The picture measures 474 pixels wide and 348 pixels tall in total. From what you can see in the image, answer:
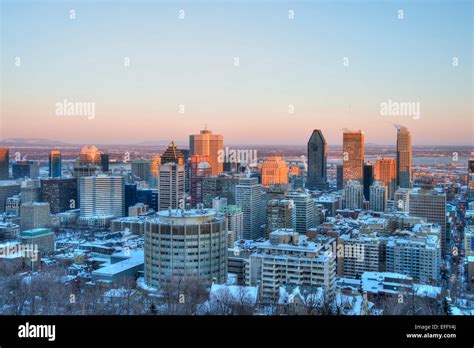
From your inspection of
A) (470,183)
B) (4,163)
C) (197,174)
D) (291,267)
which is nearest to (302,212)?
(470,183)

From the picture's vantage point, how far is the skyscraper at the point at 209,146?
20.7 metres

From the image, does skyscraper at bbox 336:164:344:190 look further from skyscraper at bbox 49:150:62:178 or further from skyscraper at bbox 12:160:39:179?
skyscraper at bbox 12:160:39:179

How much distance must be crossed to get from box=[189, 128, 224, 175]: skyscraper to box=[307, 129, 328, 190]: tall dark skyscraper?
5.19 metres

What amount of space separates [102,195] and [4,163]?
346 cm

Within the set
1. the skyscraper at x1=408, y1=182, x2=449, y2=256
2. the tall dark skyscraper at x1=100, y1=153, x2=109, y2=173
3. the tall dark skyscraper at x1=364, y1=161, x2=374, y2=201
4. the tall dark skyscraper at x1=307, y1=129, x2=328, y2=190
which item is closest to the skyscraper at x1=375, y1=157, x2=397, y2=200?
the tall dark skyscraper at x1=364, y1=161, x2=374, y2=201

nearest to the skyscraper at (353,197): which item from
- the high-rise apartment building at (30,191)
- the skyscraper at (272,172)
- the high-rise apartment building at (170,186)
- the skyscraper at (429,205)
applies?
the skyscraper at (272,172)

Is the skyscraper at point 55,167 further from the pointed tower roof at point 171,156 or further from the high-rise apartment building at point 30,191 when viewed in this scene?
the pointed tower roof at point 171,156

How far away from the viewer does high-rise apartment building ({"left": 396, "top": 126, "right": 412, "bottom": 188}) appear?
55.1 ft

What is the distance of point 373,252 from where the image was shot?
32.8ft

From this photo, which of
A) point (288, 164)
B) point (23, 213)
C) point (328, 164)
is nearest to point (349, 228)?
point (23, 213)

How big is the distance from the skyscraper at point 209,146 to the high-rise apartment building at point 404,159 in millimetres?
7167

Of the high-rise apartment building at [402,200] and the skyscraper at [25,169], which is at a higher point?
the skyscraper at [25,169]
